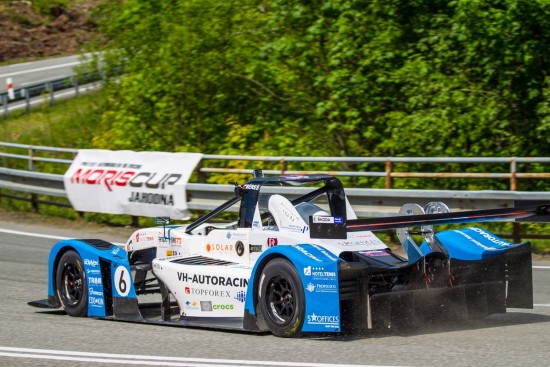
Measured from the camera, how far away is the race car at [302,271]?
26.5ft

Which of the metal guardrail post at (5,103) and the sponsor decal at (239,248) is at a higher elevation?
the metal guardrail post at (5,103)

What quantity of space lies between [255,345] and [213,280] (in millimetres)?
1123

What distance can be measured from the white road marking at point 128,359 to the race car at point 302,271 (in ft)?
Answer: 3.30

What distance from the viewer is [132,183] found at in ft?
54.9

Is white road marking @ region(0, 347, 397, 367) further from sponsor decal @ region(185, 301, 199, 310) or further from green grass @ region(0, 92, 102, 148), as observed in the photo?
green grass @ region(0, 92, 102, 148)

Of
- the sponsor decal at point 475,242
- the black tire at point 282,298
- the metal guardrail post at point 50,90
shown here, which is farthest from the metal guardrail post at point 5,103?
the black tire at point 282,298

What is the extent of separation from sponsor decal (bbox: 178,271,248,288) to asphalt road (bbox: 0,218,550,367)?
44 cm

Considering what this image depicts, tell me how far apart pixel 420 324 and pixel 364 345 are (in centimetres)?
85

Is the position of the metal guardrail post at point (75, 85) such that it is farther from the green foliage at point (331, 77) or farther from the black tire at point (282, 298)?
the black tire at point (282, 298)

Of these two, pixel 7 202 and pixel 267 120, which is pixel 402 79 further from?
pixel 7 202

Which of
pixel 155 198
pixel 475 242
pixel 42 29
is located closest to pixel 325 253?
pixel 475 242

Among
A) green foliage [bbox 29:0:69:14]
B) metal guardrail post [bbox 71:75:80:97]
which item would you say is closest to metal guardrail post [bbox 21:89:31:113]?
metal guardrail post [bbox 71:75:80:97]

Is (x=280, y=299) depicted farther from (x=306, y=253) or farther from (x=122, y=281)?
(x=122, y=281)

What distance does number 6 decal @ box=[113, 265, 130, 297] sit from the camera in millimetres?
9570
